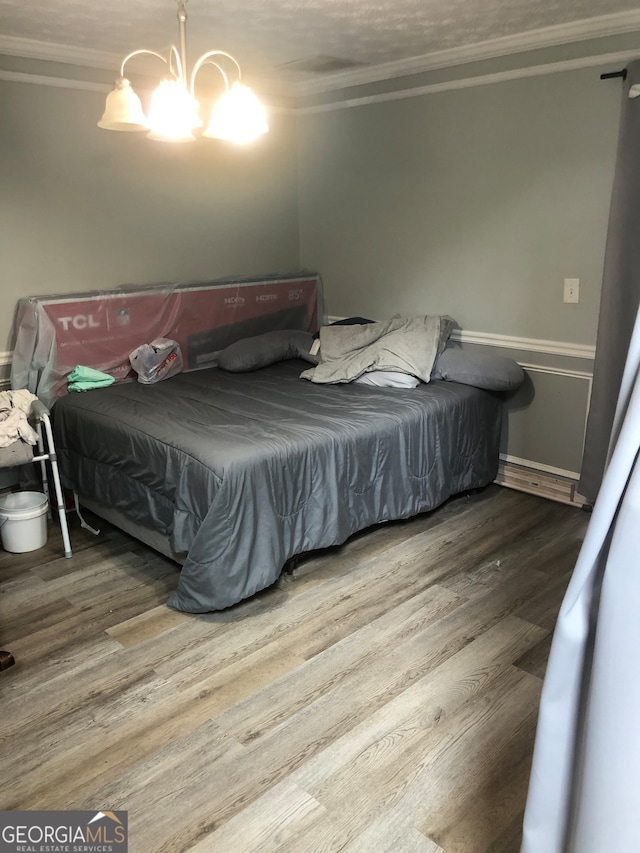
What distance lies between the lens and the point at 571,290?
10.9 feet

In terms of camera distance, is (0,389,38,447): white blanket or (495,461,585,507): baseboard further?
(495,461,585,507): baseboard

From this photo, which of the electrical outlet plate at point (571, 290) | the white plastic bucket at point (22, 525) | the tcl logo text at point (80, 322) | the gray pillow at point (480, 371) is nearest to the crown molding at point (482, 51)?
the electrical outlet plate at point (571, 290)

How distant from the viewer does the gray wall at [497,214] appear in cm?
322

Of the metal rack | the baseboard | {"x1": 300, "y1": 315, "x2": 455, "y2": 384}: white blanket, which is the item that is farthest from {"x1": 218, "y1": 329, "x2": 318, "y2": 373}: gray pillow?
the baseboard

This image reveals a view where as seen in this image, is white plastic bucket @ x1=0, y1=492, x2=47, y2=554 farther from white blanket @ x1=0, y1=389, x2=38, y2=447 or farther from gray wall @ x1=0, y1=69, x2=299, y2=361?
gray wall @ x1=0, y1=69, x2=299, y2=361

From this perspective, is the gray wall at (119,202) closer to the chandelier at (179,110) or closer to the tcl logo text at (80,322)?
the tcl logo text at (80,322)

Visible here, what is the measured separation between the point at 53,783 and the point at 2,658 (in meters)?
0.59

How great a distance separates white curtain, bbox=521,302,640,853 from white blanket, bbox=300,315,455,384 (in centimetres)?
243

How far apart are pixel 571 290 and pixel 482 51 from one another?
131cm

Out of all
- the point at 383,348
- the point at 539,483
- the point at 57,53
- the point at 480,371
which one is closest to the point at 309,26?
the point at 57,53

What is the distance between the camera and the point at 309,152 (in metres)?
4.48

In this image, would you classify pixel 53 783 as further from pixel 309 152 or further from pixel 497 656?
pixel 309 152

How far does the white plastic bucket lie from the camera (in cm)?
303

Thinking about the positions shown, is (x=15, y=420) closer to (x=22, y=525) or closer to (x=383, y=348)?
(x=22, y=525)
